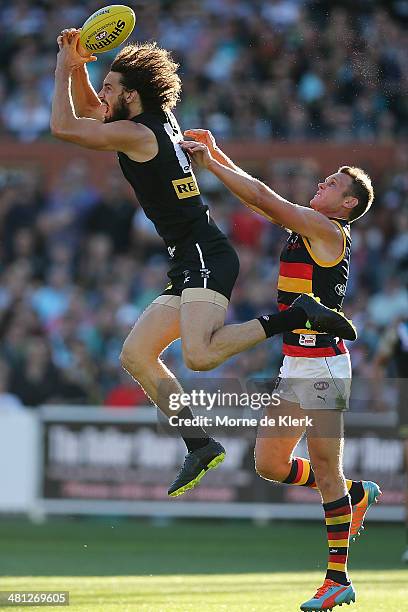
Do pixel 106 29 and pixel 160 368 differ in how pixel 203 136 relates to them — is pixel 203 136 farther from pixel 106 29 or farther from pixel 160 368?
pixel 160 368

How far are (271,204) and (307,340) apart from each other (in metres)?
0.84

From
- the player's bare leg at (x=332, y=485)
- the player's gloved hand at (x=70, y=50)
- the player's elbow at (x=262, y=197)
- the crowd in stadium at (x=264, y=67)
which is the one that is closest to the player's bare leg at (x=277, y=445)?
the player's bare leg at (x=332, y=485)

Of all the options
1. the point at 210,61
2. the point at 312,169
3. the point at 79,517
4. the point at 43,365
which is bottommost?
the point at 79,517

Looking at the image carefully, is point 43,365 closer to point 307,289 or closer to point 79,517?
point 79,517

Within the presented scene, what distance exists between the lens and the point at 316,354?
302 inches

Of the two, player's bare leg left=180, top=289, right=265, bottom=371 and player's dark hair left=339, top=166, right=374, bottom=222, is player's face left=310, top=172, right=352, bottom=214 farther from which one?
player's bare leg left=180, top=289, right=265, bottom=371

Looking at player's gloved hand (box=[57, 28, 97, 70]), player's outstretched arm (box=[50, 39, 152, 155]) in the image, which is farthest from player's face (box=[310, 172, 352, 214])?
player's gloved hand (box=[57, 28, 97, 70])

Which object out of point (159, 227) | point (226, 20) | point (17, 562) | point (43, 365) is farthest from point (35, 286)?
point (159, 227)

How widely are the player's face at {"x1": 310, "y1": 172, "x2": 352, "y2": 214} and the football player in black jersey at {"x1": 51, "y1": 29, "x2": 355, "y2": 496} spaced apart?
0.60 m

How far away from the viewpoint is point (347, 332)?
7.50 metres

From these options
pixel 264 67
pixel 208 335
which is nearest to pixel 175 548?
pixel 208 335

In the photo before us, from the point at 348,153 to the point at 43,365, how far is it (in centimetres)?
452

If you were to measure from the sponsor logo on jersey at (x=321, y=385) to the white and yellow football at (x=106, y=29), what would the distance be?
235 cm

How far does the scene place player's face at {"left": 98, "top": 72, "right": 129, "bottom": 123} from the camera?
7.63 meters
